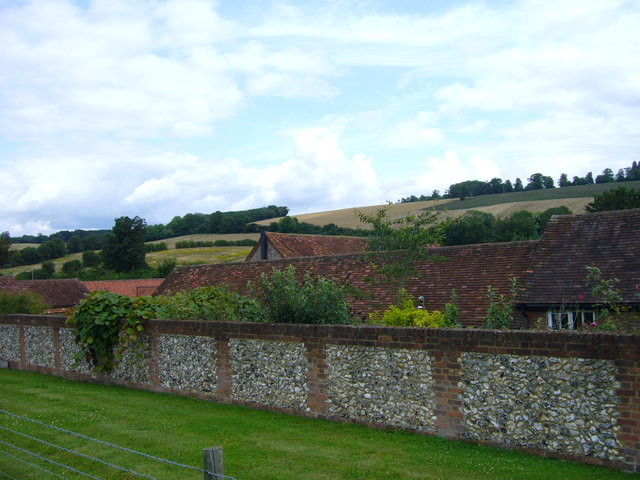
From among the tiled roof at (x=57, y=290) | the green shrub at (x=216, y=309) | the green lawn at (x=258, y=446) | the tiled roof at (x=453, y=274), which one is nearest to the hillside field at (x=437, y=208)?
the tiled roof at (x=57, y=290)

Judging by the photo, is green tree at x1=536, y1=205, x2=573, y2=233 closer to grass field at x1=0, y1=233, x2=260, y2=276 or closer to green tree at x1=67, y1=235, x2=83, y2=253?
grass field at x1=0, y1=233, x2=260, y2=276

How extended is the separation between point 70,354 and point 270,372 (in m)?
8.39

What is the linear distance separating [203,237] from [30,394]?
83.4 meters

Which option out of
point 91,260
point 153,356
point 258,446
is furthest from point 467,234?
point 91,260

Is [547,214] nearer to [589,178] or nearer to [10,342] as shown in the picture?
[589,178]

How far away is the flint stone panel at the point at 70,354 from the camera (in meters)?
15.9

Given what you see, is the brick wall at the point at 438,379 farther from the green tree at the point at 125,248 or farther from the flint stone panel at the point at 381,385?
the green tree at the point at 125,248

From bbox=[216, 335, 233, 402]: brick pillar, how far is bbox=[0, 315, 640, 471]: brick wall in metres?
0.02

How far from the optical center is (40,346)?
17922 mm

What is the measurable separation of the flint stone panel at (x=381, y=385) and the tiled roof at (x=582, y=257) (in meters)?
8.63

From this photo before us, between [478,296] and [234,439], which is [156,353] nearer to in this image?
[234,439]

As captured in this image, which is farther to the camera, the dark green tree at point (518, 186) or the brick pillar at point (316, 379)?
the dark green tree at point (518, 186)

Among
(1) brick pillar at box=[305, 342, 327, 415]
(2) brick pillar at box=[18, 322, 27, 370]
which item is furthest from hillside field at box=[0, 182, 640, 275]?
(1) brick pillar at box=[305, 342, 327, 415]

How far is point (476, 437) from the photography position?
8.17 m
